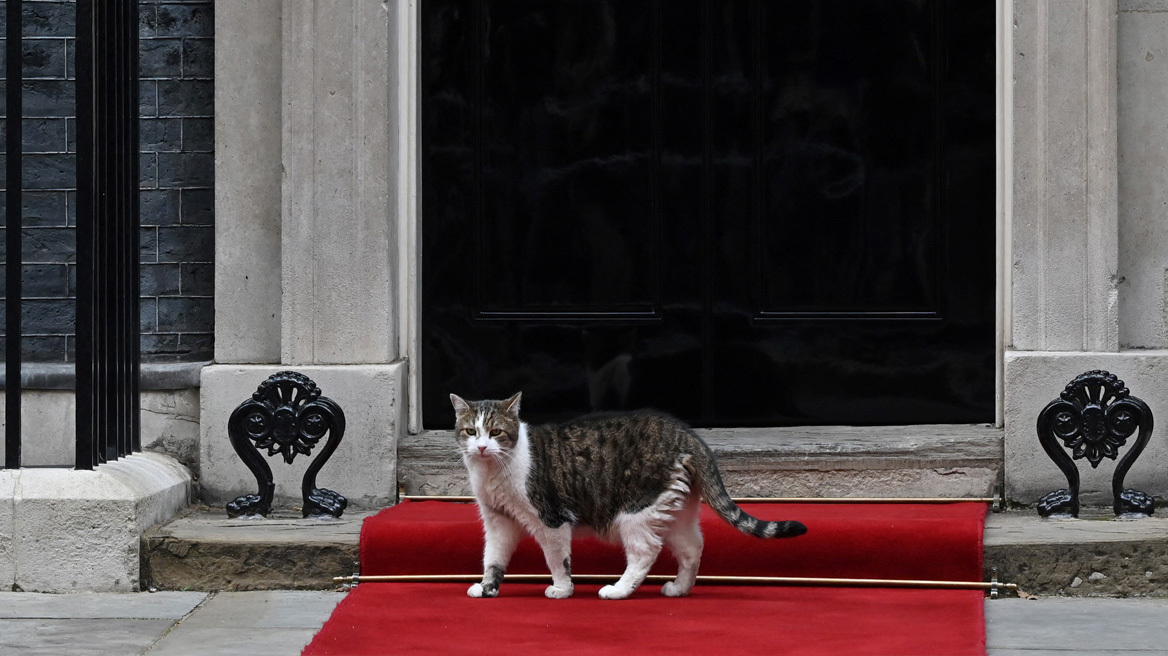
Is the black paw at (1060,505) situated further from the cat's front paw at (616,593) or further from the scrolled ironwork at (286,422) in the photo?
the scrolled ironwork at (286,422)

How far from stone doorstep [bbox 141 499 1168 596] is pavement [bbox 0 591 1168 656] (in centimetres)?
7

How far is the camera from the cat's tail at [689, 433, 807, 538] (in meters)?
4.69

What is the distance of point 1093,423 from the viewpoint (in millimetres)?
5371

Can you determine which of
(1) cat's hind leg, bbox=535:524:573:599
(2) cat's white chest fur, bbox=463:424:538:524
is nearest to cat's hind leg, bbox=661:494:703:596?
(1) cat's hind leg, bbox=535:524:573:599

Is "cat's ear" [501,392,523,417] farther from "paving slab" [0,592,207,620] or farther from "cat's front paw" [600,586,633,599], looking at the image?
"paving slab" [0,592,207,620]

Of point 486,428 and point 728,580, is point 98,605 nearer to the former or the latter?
point 486,428

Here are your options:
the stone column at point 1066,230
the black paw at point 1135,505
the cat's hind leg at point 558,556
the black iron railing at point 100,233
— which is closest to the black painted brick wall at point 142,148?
the black iron railing at point 100,233

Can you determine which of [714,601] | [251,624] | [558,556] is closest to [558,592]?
[558,556]

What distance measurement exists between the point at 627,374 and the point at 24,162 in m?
2.64

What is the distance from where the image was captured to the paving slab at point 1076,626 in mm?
4246

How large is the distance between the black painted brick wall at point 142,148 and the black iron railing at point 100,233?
0.29 metres

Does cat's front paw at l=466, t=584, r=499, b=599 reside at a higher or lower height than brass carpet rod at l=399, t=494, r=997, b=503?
lower

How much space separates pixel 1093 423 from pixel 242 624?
3.03 metres

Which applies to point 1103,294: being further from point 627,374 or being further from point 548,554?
point 548,554
